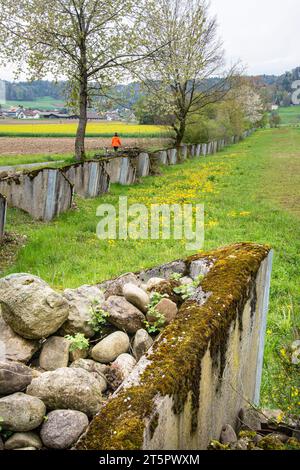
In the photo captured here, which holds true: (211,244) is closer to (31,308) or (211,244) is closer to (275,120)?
(31,308)

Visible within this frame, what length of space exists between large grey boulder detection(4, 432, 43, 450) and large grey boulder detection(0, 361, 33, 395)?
26 cm

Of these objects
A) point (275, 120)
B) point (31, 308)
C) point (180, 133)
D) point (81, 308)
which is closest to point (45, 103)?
point (275, 120)

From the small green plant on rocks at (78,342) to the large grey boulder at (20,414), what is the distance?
774 millimetres

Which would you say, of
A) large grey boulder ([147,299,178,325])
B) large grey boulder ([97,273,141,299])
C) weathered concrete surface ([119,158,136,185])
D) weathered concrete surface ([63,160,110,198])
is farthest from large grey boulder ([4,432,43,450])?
weathered concrete surface ([119,158,136,185])

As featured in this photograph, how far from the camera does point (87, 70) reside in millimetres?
20734

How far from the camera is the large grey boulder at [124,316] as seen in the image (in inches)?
141

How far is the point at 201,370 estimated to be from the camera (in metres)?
2.89

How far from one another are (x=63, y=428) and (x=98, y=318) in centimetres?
121

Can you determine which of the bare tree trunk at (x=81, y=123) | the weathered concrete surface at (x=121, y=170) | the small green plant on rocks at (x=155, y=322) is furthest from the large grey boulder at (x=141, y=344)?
the bare tree trunk at (x=81, y=123)

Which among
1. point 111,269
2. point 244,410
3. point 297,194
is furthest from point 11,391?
point 297,194

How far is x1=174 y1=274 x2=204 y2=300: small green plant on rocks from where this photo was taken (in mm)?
3877

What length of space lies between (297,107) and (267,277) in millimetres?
206928

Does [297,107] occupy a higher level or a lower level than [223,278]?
higher
